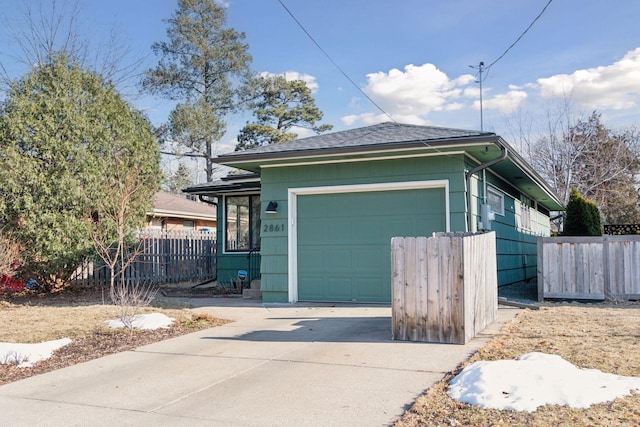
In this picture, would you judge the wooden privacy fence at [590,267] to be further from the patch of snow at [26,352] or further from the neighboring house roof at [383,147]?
the patch of snow at [26,352]

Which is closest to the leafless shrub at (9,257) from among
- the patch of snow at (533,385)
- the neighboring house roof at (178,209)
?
the neighboring house roof at (178,209)

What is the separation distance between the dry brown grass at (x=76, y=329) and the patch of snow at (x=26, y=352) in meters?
0.09

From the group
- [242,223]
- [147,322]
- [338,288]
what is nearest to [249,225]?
[242,223]

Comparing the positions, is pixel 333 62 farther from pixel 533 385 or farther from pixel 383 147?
pixel 533 385

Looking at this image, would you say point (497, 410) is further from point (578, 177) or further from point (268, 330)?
point (578, 177)

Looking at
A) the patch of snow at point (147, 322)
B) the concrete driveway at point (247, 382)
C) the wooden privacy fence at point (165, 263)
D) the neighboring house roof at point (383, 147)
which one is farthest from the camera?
the wooden privacy fence at point (165, 263)

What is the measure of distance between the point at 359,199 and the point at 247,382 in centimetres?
547

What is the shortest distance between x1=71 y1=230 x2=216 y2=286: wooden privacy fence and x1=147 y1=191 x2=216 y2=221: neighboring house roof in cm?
378

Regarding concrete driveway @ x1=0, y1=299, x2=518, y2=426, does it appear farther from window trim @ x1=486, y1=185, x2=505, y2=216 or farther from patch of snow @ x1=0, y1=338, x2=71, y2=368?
window trim @ x1=486, y1=185, x2=505, y2=216

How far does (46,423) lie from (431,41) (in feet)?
33.0

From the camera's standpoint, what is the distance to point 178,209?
2170cm

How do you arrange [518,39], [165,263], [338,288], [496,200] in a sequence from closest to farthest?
[338,288] → [518,39] → [496,200] → [165,263]

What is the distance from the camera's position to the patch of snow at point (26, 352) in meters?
5.82

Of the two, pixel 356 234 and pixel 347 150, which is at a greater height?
pixel 347 150
